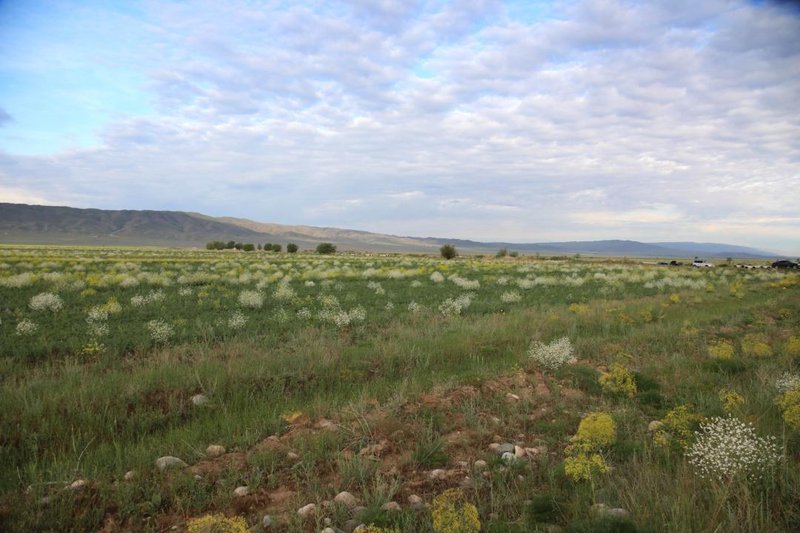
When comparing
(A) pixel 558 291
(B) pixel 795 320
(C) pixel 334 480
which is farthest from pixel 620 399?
(A) pixel 558 291

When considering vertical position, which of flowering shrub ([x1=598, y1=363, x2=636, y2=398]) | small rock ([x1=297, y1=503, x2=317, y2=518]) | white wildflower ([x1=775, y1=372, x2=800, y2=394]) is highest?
white wildflower ([x1=775, y1=372, x2=800, y2=394])

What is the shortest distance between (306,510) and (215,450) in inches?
67.9

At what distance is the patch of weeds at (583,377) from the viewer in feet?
22.2

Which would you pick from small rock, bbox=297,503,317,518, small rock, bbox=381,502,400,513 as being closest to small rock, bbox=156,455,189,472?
small rock, bbox=297,503,317,518

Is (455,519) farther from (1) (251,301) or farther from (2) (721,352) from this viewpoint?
(1) (251,301)

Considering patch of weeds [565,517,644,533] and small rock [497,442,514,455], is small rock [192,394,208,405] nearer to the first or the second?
small rock [497,442,514,455]

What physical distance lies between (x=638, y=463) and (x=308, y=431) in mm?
3612

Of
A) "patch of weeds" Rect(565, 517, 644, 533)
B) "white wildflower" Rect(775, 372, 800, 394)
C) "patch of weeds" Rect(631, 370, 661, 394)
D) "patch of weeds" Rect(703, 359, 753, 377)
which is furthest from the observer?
"patch of weeds" Rect(703, 359, 753, 377)

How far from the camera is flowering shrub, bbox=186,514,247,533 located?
10.8ft

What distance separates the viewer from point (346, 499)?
390 centimetres

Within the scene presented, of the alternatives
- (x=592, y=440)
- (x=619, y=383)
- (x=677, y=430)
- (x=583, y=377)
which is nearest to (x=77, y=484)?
(x=592, y=440)

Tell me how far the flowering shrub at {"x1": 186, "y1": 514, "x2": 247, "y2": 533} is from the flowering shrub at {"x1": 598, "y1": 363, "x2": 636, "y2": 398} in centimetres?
519

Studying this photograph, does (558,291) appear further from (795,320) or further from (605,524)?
(605,524)

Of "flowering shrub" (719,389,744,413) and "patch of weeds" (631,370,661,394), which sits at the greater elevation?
"flowering shrub" (719,389,744,413)
